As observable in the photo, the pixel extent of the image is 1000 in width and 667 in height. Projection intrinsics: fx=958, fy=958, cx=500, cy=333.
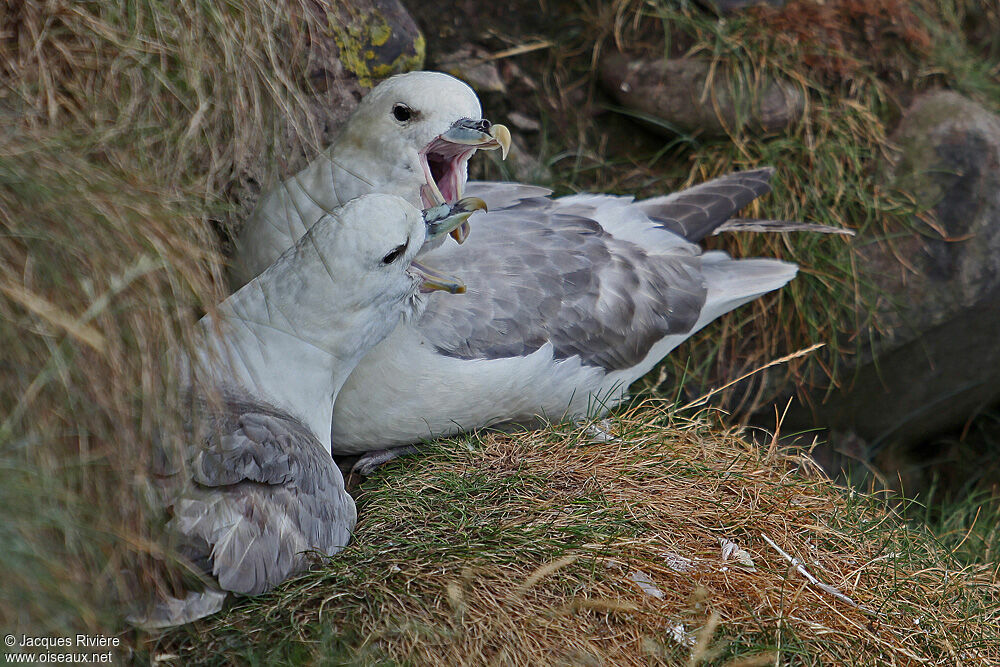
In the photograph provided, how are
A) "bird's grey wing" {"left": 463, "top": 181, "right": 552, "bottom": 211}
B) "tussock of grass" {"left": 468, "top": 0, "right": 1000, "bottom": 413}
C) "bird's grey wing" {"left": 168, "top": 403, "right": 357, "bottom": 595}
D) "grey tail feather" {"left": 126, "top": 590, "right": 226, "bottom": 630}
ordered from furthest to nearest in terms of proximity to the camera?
1. "tussock of grass" {"left": 468, "top": 0, "right": 1000, "bottom": 413}
2. "bird's grey wing" {"left": 463, "top": 181, "right": 552, "bottom": 211}
3. "bird's grey wing" {"left": 168, "top": 403, "right": 357, "bottom": 595}
4. "grey tail feather" {"left": 126, "top": 590, "right": 226, "bottom": 630}

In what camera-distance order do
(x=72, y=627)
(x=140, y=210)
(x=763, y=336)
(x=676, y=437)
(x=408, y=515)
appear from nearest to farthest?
1. (x=72, y=627)
2. (x=140, y=210)
3. (x=408, y=515)
4. (x=676, y=437)
5. (x=763, y=336)

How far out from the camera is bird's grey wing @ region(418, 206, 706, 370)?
120 inches

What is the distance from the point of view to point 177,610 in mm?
2135

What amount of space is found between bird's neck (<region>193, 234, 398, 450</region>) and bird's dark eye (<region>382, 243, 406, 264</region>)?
0.15 m

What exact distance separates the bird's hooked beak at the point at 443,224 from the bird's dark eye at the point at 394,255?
4.0 inches

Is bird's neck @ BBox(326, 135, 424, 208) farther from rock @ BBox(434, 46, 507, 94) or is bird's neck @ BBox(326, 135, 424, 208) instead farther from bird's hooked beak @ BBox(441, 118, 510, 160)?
rock @ BBox(434, 46, 507, 94)

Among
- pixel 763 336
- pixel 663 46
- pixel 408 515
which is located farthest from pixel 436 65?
pixel 408 515

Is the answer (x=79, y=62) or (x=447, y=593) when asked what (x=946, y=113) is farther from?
(x=79, y=62)

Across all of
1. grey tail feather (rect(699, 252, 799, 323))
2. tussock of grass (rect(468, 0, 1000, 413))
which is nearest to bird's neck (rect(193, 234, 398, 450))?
grey tail feather (rect(699, 252, 799, 323))

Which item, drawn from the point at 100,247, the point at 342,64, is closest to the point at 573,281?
the point at 342,64

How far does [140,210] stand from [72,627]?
866 mm

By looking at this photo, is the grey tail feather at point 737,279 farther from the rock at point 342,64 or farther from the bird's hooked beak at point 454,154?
the rock at point 342,64

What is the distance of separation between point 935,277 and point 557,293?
6.46 ft

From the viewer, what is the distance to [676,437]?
3.14 metres
